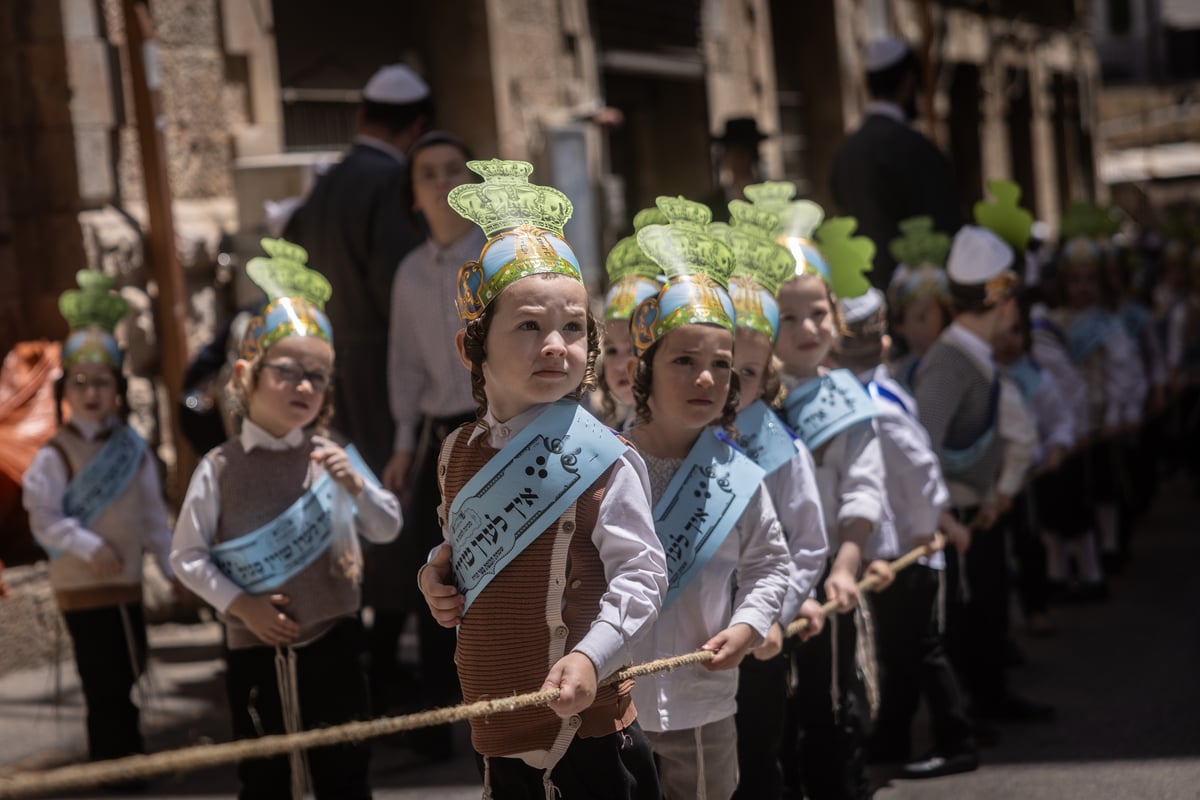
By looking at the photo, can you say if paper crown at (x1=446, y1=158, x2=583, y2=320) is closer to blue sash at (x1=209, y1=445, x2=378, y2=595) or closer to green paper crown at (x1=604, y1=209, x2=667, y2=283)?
green paper crown at (x1=604, y1=209, x2=667, y2=283)

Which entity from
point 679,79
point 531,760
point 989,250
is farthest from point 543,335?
point 679,79

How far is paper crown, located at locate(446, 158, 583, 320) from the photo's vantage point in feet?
10.00

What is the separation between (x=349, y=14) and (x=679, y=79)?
4.35 metres

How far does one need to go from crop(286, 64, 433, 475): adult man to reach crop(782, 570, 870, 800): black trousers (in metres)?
2.30

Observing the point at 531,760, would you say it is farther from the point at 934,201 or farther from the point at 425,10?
the point at 425,10

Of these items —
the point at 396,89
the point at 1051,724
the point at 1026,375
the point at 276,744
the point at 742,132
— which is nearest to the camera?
the point at 276,744

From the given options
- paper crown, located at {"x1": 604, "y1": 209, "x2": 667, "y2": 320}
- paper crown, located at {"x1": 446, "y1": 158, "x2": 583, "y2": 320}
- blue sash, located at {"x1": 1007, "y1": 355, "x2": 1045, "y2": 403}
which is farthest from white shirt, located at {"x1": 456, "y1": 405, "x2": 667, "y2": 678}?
blue sash, located at {"x1": 1007, "y1": 355, "x2": 1045, "y2": 403}

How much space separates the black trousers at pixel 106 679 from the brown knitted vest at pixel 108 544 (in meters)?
0.05

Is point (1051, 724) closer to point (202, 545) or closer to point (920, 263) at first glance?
point (920, 263)

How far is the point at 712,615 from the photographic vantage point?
11.7 ft

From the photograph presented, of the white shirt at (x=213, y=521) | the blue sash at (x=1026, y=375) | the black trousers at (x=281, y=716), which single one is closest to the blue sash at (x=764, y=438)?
the white shirt at (x=213, y=521)

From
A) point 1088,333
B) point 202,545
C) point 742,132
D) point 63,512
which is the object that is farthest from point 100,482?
point 1088,333

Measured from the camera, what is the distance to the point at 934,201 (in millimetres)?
7336

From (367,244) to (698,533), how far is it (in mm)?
2984
